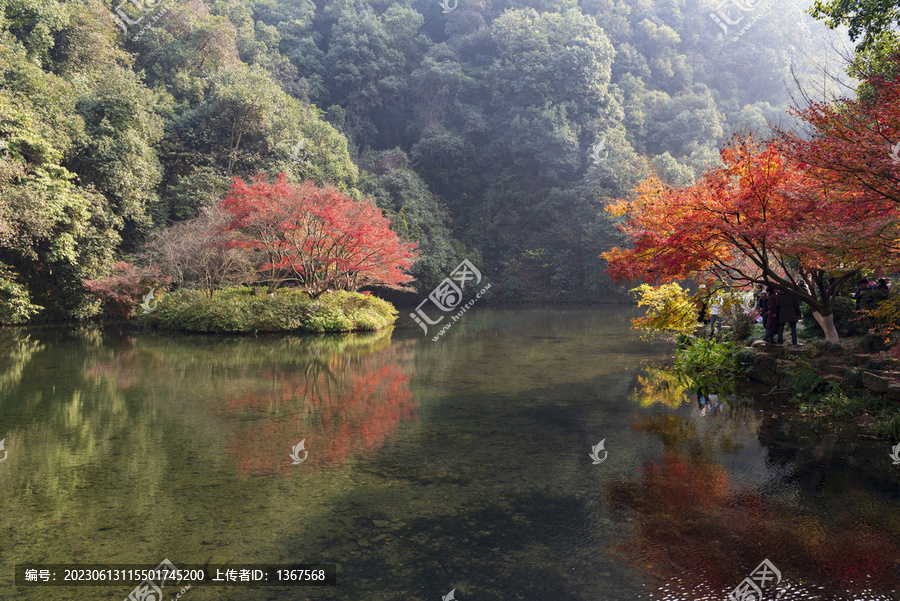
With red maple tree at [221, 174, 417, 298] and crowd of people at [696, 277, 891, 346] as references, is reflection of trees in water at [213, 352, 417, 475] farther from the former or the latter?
red maple tree at [221, 174, 417, 298]

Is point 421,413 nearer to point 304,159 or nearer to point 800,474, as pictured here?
point 800,474

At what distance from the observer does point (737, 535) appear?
3.19m

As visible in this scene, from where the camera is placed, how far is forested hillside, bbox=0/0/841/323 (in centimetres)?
1678

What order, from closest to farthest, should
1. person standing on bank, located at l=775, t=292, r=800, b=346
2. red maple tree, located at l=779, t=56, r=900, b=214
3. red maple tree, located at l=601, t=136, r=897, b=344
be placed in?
red maple tree, located at l=779, t=56, r=900, b=214, red maple tree, located at l=601, t=136, r=897, b=344, person standing on bank, located at l=775, t=292, r=800, b=346

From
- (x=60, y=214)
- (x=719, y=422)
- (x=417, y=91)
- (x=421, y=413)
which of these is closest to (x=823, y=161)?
(x=719, y=422)

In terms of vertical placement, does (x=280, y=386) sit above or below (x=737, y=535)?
below

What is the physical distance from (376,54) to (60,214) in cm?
2571

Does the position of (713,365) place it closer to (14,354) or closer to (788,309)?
(788,309)

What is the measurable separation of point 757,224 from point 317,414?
5.82 meters

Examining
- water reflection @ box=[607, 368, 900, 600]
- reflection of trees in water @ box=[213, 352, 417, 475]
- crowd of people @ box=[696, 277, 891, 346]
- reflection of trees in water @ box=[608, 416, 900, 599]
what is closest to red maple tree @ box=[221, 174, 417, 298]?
reflection of trees in water @ box=[213, 352, 417, 475]

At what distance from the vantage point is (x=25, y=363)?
9.27 meters

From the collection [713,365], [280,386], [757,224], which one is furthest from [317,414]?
[713,365]

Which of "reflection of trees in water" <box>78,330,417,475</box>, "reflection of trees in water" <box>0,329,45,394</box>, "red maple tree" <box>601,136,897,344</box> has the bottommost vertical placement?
"reflection of trees in water" <box>0,329,45,394</box>

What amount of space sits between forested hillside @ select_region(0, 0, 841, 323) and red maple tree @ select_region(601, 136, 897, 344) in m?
11.7
